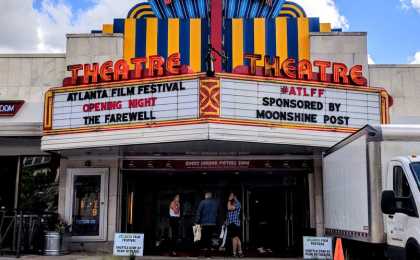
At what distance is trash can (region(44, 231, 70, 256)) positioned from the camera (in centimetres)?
1482

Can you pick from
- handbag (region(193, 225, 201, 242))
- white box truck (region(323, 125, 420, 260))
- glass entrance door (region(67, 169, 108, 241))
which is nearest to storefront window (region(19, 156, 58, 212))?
glass entrance door (region(67, 169, 108, 241))

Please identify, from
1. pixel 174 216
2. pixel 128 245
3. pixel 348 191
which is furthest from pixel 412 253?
pixel 174 216

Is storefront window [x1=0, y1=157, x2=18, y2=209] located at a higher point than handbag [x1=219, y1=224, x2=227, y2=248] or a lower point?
higher

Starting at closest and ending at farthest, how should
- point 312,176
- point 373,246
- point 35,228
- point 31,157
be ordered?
point 373,246 < point 35,228 < point 312,176 < point 31,157

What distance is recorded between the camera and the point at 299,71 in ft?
47.3

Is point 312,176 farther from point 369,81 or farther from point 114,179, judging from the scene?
point 114,179

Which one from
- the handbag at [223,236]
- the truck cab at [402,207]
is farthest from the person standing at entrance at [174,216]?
the truck cab at [402,207]

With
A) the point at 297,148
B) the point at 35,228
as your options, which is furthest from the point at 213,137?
the point at 35,228

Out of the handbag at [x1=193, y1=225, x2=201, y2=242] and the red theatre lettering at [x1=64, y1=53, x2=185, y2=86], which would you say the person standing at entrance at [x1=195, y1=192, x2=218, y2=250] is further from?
the red theatre lettering at [x1=64, y1=53, x2=185, y2=86]

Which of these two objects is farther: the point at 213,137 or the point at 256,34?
the point at 256,34

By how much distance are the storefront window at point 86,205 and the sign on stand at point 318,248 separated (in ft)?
21.6

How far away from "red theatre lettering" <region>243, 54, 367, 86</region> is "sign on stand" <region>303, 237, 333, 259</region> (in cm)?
426

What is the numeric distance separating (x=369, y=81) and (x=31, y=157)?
10895mm

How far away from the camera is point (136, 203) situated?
17250 mm
